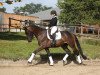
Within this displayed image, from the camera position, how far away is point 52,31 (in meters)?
15.4

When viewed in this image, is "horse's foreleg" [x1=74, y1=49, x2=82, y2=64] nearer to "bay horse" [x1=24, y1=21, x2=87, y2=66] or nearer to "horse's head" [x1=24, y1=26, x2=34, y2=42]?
"bay horse" [x1=24, y1=21, x2=87, y2=66]

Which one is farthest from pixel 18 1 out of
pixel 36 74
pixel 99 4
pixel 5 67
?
pixel 99 4

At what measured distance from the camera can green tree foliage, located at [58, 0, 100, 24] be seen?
4168 centimetres

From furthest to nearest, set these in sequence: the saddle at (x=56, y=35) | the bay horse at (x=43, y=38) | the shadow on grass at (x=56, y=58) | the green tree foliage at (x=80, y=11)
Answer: the green tree foliage at (x=80, y=11)
the shadow on grass at (x=56, y=58)
the saddle at (x=56, y=35)
the bay horse at (x=43, y=38)

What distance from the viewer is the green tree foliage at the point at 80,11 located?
4168 cm

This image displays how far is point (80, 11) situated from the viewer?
42.9 metres

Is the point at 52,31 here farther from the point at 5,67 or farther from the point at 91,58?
the point at 91,58

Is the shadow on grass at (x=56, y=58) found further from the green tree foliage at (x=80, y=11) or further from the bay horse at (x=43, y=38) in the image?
the green tree foliage at (x=80, y=11)

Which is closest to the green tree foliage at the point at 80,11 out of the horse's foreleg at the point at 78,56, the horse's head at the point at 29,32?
the horse's foreleg at the point at 78,56

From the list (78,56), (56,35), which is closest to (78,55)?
(78,56)

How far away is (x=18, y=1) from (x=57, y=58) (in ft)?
32.1

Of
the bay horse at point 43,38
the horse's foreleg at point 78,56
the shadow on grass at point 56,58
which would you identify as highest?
the bay horse at point 43,38

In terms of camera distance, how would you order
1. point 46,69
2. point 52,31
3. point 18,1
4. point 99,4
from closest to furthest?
point 46,69 → point 52,31 → point 18,1 → point 99,4

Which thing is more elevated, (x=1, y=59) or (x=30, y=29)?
(x=30, y=29)
